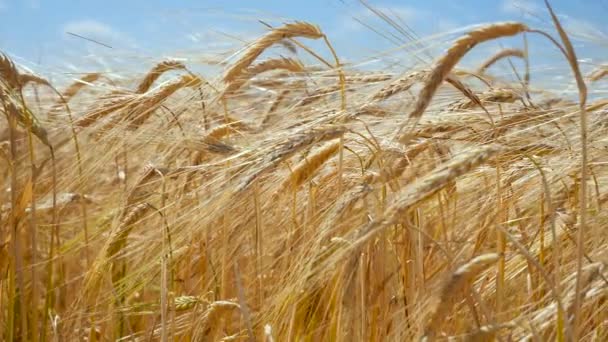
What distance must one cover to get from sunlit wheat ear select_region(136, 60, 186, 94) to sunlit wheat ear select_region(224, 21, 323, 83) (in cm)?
41

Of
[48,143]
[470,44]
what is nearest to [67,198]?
[48,143]

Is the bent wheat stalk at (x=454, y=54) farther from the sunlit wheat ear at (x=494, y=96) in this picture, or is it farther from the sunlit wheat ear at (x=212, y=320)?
the sunlit wheat ear at (x=494, y=96)

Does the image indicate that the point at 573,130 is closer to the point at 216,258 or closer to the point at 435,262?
the point at 435,262

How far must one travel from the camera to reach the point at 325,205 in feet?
6.04

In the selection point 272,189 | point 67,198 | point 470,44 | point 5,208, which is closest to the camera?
point 470,44

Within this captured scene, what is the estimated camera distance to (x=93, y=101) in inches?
90.1

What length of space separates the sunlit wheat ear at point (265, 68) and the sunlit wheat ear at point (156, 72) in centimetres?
24

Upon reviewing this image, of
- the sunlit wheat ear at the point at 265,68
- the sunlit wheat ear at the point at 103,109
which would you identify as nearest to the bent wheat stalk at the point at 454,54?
the sunlit wheat ear at the point at 265,68

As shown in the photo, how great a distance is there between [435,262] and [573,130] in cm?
44

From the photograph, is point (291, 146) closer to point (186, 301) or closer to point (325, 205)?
point (325, 205)

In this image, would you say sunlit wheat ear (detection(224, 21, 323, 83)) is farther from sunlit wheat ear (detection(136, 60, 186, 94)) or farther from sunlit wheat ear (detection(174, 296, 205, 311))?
sunlit wheat ear (detection(174, 296, 205, 311))

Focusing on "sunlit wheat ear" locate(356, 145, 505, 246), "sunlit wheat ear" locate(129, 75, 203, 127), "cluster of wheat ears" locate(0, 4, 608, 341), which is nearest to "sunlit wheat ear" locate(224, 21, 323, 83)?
"cluster of wheat ears" locate(0, 4, 608, 341)

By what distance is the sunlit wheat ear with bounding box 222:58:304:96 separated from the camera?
2186mm

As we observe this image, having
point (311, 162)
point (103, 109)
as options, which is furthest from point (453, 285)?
point (103, 109)
